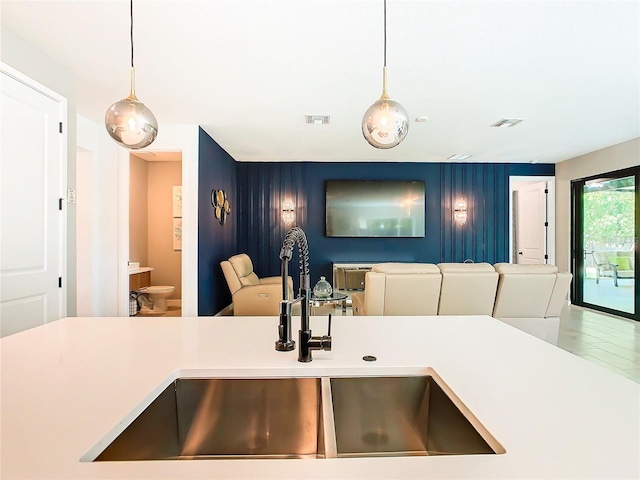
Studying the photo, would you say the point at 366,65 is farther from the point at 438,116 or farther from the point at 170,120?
the point at 170,120

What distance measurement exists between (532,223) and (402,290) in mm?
5159

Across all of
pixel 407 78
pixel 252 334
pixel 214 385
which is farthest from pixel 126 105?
pixel 407 78

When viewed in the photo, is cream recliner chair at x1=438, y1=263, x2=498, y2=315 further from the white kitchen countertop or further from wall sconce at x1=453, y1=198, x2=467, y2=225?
wall sconce at x1=453, y1=198, x2=467, y2=225

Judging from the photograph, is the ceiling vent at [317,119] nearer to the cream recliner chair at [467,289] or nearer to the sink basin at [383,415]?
the cream recliner chair at [467,289]

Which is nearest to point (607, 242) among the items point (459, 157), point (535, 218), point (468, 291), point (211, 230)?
point (535, 218)

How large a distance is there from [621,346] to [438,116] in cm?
320

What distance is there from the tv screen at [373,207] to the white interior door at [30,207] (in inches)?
181

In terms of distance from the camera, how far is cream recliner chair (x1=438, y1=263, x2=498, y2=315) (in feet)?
11.1

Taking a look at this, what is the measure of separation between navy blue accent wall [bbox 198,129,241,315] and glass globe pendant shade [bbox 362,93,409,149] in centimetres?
325

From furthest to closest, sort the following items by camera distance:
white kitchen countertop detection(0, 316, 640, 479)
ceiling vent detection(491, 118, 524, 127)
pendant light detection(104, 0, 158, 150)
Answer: ceiling vent detection(491, 118, 524, 127), pendant light detection(104, 0, 158, 150), white kitchen countertop detection(0, 316, 640, 479)

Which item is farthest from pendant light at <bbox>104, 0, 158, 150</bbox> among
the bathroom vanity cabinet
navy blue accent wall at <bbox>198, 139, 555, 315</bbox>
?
navy blue accent wall at <bbox>198, 139, 555, 315</bbox>

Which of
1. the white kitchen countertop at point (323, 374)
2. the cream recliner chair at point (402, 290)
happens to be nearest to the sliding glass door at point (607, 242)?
the cream recliner chair at point (402, 290)

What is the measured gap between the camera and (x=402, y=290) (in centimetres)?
331

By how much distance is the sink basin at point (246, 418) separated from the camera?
102 cm
